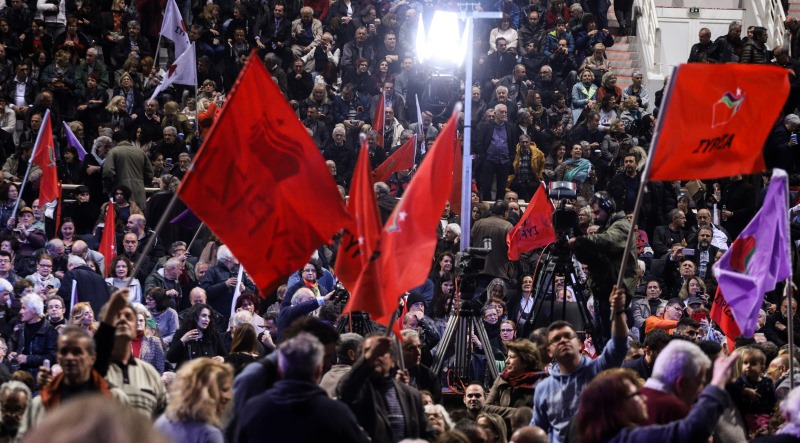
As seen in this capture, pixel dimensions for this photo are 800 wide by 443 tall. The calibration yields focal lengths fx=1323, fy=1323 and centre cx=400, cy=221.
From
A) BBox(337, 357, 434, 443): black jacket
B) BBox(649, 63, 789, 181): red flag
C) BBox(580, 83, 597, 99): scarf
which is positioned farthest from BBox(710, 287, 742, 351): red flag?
BBox(580, 83, 597, 99): scarf

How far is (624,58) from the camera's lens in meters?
25.2

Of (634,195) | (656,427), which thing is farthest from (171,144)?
(656,427)

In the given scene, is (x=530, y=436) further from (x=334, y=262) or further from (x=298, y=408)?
(x=334, y=262)

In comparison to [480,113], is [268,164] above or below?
above

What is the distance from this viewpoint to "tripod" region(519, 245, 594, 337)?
10.9 meters

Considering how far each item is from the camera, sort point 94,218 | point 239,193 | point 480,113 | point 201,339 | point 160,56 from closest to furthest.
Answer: point 239,193 → point 201,339 → point 94,218 → point 480,113 → point 160,56

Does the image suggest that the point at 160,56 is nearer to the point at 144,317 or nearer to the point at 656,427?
the point at 144,317

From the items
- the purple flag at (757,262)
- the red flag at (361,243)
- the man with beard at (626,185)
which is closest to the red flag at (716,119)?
the purple flag at (757,262)

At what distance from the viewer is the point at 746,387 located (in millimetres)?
7840

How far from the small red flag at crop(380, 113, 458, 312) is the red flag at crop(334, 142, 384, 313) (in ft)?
0.25

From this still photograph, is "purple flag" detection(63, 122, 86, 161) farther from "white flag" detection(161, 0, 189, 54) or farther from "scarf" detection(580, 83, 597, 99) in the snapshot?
"scarf" detection(580, 83, 597, 99)

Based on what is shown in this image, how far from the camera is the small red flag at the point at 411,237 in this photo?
6.57 metres

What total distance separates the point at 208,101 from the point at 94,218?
3.43 m

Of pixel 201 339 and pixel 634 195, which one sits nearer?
pixel 201 339
